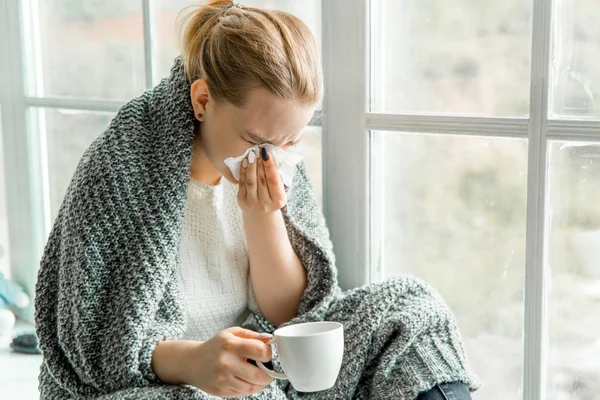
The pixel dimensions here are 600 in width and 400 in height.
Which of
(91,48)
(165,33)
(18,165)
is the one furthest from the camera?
(18,165)

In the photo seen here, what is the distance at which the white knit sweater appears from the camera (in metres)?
1.33

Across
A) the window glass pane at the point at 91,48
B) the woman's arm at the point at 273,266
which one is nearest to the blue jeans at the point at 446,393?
the woman's arm at the point at 273,266

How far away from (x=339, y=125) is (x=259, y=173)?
0.90 ft

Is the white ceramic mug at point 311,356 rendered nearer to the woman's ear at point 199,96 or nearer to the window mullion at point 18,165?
the woman's ear at point 199,96

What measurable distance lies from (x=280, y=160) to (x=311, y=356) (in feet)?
1.20

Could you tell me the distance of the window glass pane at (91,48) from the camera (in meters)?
1.77

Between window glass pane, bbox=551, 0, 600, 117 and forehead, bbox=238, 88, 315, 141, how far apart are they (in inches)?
14.7

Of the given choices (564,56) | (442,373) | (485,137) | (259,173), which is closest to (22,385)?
(259,173)

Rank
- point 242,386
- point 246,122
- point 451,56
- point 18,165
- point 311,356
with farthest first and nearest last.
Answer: point 18,165
point 451,56
point 246,122
point 242,386
point 311,356

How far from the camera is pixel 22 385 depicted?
1.67m

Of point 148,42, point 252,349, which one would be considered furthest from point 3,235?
point 252,349

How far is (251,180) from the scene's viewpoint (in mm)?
1213

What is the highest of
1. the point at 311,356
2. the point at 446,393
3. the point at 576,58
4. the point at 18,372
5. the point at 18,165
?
the point at 576,58

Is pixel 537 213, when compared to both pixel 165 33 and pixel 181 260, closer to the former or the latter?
pixel 181 260
